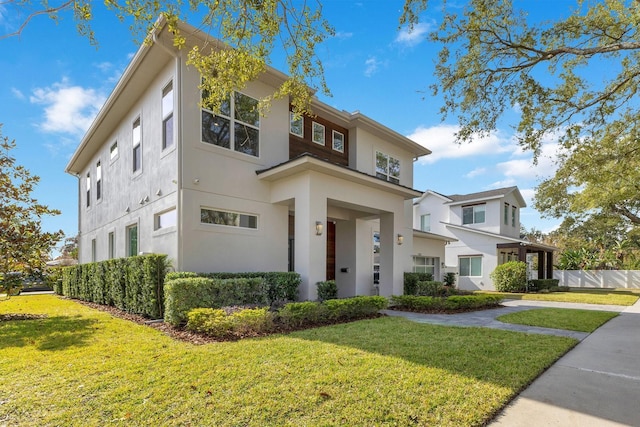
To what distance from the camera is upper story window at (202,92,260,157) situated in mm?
9359

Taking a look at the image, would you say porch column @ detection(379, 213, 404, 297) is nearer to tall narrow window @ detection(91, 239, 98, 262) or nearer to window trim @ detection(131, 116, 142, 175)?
window trim @ detection(131, 116, 142, 175)

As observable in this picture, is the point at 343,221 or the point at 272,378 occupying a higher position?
the point at 343,221

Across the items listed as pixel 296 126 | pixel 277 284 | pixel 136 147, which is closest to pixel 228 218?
pixel 277 284

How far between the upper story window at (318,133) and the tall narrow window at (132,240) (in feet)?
21.9

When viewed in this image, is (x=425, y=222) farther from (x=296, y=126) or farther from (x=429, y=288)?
(x=296, y=126)

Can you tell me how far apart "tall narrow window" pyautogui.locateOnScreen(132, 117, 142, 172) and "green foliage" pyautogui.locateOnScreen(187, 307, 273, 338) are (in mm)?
6829

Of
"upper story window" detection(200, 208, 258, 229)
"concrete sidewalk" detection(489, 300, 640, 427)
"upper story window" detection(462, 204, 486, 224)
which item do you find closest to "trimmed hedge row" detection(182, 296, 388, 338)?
"upper story window" detection(200, 208, 258, 229)

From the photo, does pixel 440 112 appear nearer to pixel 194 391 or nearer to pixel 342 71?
pixel 342 71

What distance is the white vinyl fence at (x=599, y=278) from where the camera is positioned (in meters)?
26.5

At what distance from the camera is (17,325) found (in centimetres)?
780

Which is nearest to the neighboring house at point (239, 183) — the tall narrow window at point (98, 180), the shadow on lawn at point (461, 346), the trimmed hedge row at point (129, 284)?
the trimmed hedge row at point (129, 284)

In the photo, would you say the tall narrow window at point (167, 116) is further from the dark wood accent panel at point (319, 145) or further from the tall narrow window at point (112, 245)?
the tall narrow window at point (112, 245)

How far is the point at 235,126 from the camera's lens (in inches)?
389

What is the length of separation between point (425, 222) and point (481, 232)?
4868 millimetres
